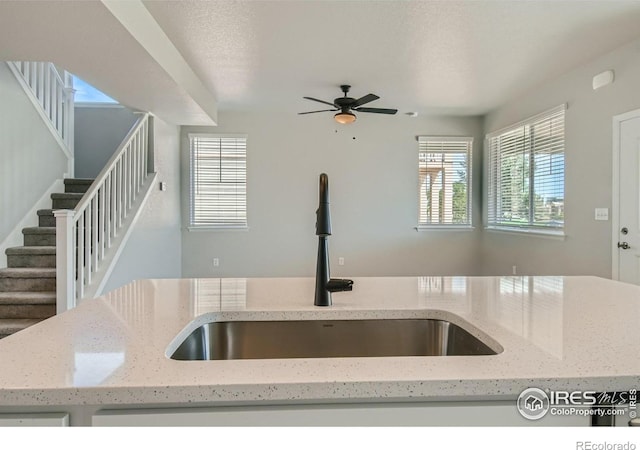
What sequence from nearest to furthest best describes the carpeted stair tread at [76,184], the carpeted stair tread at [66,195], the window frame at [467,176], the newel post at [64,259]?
the newel post at [64,259], the carpeted stair tread at [66,195], the carpeted stair tread at [76,184], the window frame at [467,176]

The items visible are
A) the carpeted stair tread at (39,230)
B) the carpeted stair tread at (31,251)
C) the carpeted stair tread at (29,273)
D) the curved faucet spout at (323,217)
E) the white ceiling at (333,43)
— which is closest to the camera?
the curved faucet spout at (323,217)

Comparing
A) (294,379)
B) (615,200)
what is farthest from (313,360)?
(615,200)

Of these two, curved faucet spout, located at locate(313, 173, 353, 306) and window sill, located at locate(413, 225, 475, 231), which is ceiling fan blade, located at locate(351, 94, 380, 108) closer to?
window sill, located at locate(413, 225, 475, 231)

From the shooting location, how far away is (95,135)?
5.56 meters

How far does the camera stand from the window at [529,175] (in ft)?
14.8

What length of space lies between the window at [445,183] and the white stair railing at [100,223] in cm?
404

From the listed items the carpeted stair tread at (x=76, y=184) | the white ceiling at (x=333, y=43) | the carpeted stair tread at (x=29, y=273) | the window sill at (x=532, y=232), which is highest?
the white ceiling at (x=333, y=43)

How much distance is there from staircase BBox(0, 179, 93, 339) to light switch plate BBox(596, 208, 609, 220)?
16.5 feet

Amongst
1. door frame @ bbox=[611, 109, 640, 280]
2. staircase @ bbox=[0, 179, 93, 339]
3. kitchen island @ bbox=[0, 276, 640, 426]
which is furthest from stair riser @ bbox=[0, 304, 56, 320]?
door frame @ bbox=[611, 109, 640, 280]

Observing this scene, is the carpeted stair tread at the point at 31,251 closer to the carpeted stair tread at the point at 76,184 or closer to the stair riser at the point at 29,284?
the stair riser at the point at 29,284

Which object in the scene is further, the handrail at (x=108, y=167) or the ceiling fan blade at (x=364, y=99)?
the ceiling fan blade at (x=364, y=99)

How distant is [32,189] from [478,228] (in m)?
6.03

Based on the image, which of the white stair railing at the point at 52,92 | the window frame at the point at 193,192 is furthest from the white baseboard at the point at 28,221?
the window frame at the point at 193,192

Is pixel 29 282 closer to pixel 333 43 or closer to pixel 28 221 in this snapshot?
pixel 28 221
